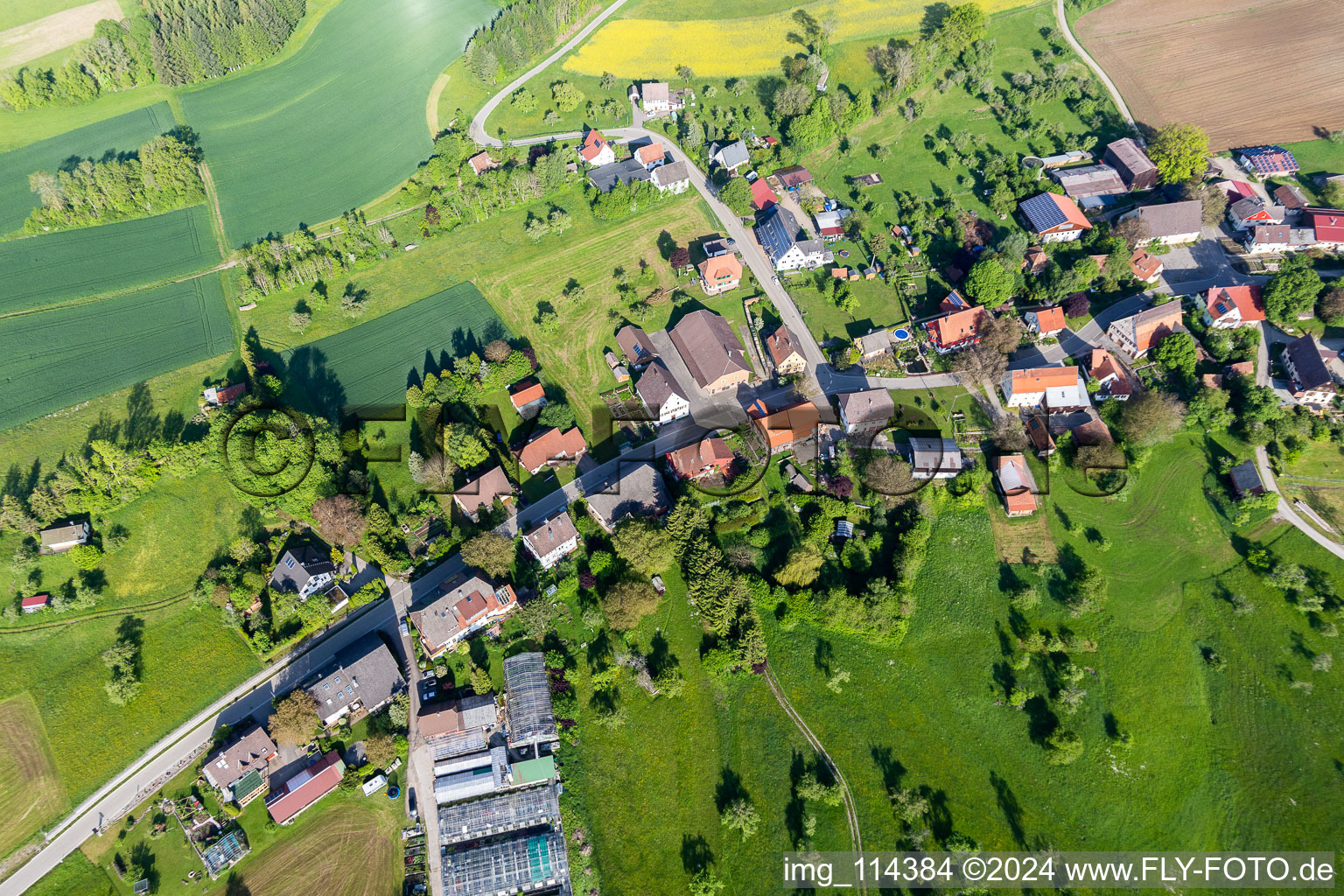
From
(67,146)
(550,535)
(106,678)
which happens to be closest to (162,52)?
(67,146)

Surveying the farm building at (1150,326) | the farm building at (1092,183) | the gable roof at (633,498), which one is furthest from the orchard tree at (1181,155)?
the gable roof at (633,498)

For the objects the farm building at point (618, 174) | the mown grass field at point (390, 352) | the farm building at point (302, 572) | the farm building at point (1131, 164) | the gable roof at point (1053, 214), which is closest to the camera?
the farm building at point (302, 572)

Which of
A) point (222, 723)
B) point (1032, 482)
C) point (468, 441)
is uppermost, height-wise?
point (468, 441)

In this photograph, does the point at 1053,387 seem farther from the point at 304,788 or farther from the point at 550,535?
the point at 304,788

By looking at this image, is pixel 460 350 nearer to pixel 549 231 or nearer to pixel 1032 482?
pixel 549 231

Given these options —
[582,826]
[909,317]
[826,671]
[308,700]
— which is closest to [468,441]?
[308,700]

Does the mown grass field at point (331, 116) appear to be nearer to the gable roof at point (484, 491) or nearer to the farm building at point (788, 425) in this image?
the gable roof at point (484, 491)
